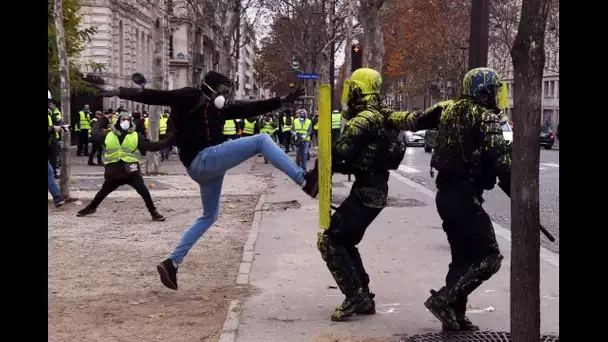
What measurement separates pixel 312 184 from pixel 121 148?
22.7 ft

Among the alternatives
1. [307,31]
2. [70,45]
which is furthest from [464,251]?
[307,31]

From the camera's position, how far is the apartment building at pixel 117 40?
4012 centimetres

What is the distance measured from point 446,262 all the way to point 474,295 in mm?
1628

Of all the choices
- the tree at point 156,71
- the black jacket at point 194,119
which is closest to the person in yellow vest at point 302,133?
the tree at point 156,71

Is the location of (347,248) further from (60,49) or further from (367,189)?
(60,49)

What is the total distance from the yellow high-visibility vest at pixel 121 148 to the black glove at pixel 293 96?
639 cm

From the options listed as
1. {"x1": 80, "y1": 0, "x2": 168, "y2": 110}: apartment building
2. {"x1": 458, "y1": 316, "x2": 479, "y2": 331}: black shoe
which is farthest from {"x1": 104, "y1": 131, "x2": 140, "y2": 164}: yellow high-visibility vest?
{"x1": 80, "y1": 0, "x2": 168, "y2": 110}: apartment building

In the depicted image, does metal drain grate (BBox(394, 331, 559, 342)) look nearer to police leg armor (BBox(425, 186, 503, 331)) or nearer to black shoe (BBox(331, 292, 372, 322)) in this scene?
police leg armor (BBox(425, 186, 503, 331))

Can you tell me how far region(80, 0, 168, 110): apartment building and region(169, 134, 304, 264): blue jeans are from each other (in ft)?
105

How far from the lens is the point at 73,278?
7.93m

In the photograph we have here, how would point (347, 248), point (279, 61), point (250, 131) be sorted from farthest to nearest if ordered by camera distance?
point (279, 61)
point (250, 131)
point (347, 248)

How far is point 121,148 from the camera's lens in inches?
478

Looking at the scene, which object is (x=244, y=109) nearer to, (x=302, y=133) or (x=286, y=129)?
(x=302, y=133)
